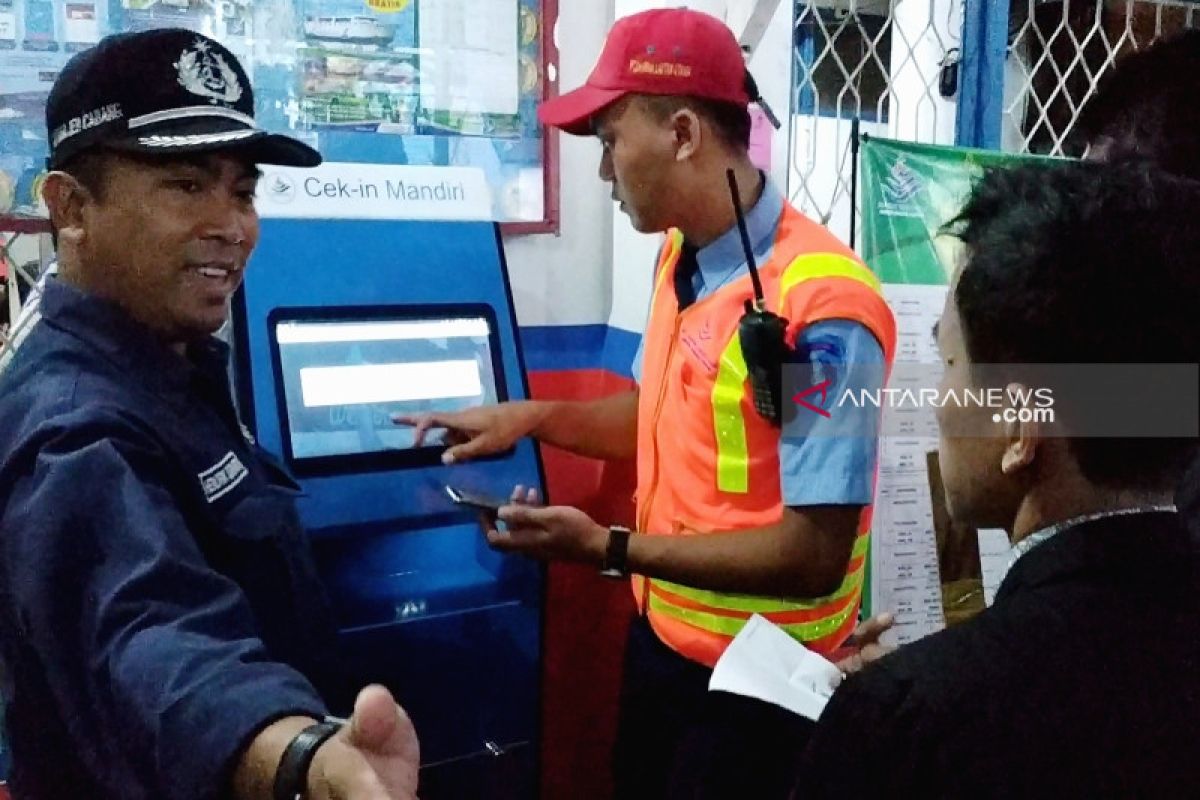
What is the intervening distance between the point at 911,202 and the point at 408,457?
1.33 metres

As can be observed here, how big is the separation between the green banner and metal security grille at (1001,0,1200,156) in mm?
417

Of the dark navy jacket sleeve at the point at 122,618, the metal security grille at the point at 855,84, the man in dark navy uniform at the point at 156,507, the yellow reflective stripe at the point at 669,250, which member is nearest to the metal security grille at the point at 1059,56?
the metal security grille at the point at 855,84

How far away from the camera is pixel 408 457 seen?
162cm

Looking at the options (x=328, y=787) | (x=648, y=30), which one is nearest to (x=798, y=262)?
(x=648, y=30)

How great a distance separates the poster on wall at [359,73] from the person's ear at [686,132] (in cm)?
52

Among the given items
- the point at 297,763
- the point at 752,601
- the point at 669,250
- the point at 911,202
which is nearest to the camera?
the point at 297,763

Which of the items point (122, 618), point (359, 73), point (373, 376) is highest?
point (359, 73)

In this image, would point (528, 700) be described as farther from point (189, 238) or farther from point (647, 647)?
point (189, 238)

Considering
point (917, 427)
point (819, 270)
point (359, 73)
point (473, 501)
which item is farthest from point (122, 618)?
point (917, 427)

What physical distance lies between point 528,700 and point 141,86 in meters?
1.14

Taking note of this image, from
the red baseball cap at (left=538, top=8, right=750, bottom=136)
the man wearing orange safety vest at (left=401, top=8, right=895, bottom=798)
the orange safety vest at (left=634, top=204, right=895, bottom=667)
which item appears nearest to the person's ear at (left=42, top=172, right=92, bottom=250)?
the man wearing orange safety vest at (left=401, top=8, right=895, bottom=798)

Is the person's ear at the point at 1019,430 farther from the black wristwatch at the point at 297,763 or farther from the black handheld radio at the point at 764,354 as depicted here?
the black wristwatch at the point at 297,763

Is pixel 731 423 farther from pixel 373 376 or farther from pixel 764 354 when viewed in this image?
pixel 373 376

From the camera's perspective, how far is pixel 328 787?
0.77 m
